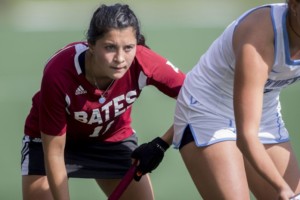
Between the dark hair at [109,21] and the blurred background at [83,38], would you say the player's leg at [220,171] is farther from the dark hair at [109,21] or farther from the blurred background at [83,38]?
the blurred background at [83,38]

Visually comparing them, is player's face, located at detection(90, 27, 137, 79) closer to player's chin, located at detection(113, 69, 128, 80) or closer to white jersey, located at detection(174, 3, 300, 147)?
player's chin, located at detection(113, 69, 128, 80)

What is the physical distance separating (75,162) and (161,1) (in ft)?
7.08

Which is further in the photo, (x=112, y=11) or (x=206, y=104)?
(x=112, y=11)

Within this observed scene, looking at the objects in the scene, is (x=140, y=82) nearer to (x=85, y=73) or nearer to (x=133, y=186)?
(x=85, y=73)

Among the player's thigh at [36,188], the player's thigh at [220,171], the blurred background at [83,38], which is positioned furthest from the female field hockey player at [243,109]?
the blurred background at [83,38]

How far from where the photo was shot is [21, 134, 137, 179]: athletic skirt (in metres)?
3.96

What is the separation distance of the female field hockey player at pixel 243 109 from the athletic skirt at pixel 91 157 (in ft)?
2.30

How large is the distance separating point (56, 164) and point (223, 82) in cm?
82

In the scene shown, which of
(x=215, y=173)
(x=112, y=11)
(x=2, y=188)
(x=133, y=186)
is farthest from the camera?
(x=2, y=188)

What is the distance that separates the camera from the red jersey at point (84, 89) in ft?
11.6

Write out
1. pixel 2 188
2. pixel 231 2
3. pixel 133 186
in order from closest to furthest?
pixel 133 186, pixel 2 188, pixel 231 2

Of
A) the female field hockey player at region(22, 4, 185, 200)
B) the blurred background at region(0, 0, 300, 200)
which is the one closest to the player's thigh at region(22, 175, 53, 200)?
the female field hockey player at region(22, 4, 185, 200)

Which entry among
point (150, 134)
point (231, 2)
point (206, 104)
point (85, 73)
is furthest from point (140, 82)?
point (231, 2)

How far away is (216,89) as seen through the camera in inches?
128
